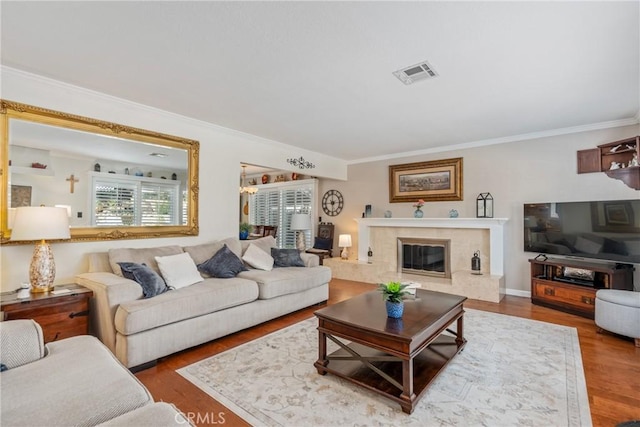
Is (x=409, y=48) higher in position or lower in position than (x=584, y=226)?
higher

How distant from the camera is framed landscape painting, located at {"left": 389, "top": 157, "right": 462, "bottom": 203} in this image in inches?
215

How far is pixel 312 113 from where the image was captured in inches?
147

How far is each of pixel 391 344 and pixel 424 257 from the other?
13.2 feet

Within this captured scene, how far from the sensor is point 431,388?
2205 millimetres

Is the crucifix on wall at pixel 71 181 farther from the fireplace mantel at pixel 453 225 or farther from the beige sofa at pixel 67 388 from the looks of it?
the fireplace mantel at pixel 453 225

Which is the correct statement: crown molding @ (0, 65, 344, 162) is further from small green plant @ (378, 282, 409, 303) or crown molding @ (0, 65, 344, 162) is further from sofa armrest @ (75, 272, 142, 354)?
small green plant @ (378, 282, 409, 303)

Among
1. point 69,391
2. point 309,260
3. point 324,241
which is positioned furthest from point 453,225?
point 69,391

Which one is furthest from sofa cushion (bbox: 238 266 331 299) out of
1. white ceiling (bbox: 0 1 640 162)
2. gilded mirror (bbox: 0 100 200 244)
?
white ceiling (bbox: 0 1 640 162)

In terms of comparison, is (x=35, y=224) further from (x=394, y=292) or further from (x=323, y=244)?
(x=323, y=244)

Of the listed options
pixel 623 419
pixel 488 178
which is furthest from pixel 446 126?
pixel 623 419

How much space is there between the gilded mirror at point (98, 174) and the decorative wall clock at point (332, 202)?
3643 mm

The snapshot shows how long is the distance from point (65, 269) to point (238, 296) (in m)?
1.69

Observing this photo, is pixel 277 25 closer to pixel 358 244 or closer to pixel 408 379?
pixel 408 379

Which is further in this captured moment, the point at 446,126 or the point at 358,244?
the point at 358,244
